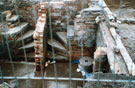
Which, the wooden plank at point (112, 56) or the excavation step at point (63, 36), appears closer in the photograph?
the wooden plank at point (112, 56)

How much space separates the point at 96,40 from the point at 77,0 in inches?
57.3

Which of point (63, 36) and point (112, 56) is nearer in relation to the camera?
point (112, 56)

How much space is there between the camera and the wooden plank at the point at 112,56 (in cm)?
307

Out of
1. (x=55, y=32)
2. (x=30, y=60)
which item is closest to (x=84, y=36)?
(x=55, y=32)

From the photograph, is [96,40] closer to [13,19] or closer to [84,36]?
[84,36]

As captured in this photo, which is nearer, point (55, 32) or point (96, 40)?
point (96, 40)

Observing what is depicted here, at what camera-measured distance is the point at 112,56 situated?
11.7 ft

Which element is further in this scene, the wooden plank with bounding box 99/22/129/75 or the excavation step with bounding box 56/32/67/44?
the excavation step with bounding box 56/32/67/44

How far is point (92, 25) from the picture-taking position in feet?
18.8

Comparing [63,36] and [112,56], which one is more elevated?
[112,56]

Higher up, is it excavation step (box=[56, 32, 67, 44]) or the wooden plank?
the wooden plank

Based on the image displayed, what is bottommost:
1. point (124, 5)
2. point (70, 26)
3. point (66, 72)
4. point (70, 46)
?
point (66, 72)

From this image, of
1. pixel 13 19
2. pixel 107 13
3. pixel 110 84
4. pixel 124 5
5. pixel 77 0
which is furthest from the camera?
pixel 124 5

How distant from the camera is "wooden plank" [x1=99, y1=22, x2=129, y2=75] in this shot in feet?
10.1
